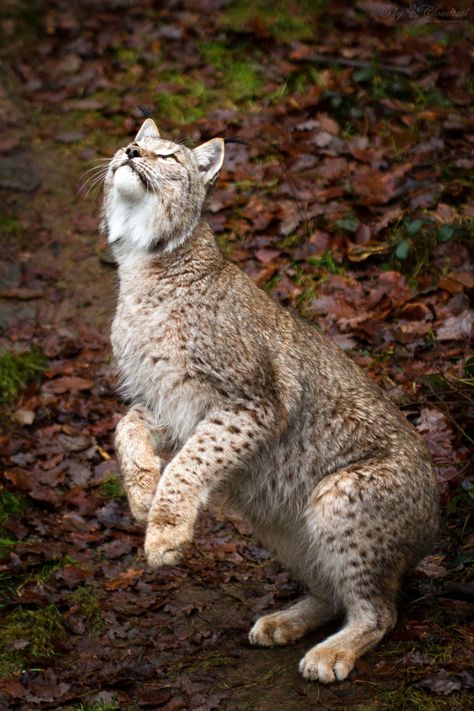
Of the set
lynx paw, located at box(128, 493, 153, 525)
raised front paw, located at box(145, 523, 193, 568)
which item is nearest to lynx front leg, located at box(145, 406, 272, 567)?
raised front paw, located at box(145, 523, 193, 568)

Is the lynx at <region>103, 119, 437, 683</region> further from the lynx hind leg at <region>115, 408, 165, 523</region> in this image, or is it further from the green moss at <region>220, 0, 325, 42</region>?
the green moss at <region>220, 0, 325, 42</region>

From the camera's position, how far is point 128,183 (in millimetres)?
5352

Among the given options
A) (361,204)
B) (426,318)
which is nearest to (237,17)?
(361,204)

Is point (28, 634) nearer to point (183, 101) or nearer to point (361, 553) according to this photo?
point (361, 553)

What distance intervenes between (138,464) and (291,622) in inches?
44.6

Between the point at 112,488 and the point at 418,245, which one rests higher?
the point at 418,245

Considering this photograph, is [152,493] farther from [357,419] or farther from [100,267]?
[100,267]

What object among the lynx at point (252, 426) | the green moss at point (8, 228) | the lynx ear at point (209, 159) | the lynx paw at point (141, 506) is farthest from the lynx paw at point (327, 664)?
the green moss at point (8, 228)

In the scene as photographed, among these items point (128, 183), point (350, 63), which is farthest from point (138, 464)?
point (350, 63)

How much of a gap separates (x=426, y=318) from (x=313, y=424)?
2410 millimetres

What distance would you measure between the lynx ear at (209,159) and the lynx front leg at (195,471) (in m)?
1.34

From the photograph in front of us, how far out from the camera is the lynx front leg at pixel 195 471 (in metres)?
4.80

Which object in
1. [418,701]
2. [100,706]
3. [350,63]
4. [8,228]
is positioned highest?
[350,63]

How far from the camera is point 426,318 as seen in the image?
299 inches
